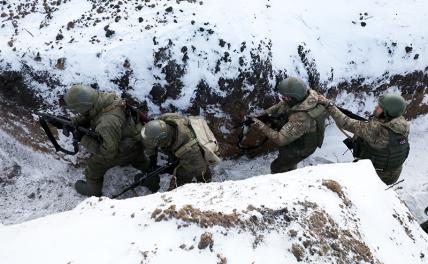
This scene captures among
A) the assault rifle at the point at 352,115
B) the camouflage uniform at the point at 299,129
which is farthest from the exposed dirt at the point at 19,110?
the assault rifle at the point at 352,115

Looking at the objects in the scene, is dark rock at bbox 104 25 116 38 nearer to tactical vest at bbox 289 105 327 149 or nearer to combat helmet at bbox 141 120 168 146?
combat helmet at bbox 141 120 168 146

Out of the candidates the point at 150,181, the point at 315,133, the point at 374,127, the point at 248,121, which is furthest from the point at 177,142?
the point at 374,127

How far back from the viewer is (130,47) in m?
7.42

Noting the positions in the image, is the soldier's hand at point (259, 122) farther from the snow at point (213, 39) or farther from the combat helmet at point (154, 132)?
the combat helmet at point (154, 132)

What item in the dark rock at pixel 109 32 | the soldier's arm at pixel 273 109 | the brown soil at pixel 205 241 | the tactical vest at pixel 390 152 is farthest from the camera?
the dark rock at pixel 109 32

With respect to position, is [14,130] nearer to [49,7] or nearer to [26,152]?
[26,152]

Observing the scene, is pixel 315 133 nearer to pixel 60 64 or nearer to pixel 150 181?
pixel 150 181

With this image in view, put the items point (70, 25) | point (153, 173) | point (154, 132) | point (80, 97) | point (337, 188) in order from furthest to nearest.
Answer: point (70, 25) < point (153, 173) < point (80, 97) < point (154, 132) < point (337, 188)

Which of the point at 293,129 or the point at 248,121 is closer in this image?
the point at 293,129

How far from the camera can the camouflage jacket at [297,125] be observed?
21.7 ft

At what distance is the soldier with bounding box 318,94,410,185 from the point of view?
623 centimetres

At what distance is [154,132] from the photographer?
5.83 metres

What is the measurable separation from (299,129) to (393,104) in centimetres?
137

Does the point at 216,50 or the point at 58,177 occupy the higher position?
the point at 216,50
